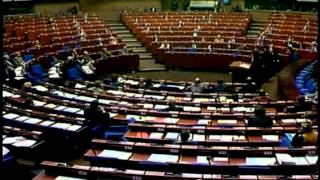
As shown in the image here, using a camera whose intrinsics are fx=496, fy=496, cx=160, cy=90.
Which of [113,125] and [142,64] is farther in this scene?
[142,64]

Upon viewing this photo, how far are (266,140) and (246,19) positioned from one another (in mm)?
23638

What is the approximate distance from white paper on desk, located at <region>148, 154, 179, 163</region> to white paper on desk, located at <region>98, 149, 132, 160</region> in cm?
44

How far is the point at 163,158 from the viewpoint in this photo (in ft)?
28.7

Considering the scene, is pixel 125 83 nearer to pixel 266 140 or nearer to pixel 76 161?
pixel 76 161

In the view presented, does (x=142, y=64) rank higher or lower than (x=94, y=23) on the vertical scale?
lower

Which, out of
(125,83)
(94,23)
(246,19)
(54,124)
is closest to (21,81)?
(125,83)

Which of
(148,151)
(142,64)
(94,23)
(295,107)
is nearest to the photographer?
(148,151)

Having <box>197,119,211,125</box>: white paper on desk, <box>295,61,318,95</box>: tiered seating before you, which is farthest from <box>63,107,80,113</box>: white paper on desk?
<box>295,61,318,95</box>: tiered seating

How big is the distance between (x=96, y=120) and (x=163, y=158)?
314 cm

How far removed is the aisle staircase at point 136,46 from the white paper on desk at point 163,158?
59.6ft

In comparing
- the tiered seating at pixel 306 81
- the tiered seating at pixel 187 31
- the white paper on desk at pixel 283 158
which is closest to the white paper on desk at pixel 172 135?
the white paper on desk at pixel 283 158

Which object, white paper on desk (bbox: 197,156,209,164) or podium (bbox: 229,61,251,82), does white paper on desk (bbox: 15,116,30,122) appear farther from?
podium (bbox: 229,61,251,82)

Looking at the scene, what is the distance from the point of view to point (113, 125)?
11633 mm

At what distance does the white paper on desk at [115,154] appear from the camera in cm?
879
